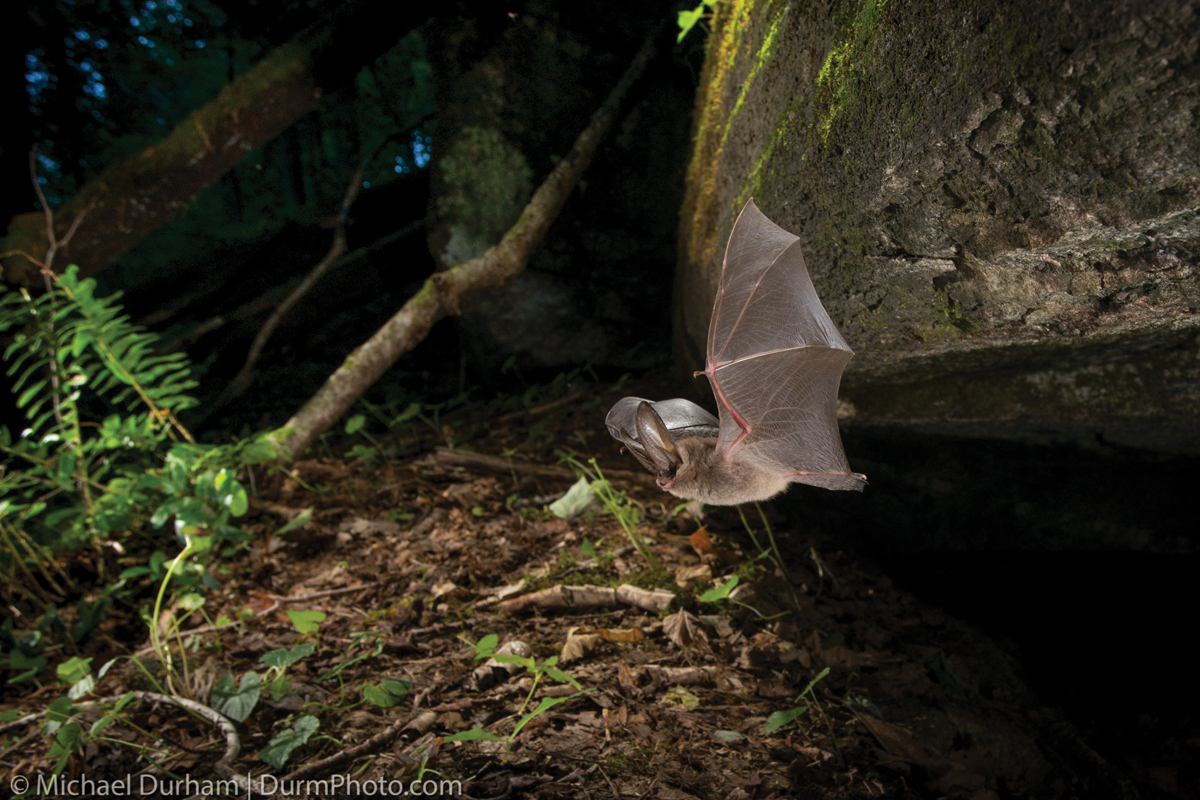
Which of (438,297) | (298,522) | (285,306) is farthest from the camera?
(285,306)

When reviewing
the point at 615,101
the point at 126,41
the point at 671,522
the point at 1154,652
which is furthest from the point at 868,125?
the point at 126,41

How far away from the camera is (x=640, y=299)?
15.9 ft

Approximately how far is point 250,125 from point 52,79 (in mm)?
6663

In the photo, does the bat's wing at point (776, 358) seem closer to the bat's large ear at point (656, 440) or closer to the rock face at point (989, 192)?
the bat's large ear at point (656, 440)

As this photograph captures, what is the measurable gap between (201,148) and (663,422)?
3.98 m

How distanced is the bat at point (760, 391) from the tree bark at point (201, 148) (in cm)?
383

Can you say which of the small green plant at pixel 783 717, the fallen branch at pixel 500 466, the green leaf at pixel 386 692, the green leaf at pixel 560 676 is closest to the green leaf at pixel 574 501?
the fallen branch at pixel 500 466

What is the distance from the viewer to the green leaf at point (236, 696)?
1854 millimetres

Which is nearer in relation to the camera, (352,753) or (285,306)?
(352,753)

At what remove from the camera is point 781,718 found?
171 cm

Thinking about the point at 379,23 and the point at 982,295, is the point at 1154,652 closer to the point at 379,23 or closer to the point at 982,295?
the point at 982,295

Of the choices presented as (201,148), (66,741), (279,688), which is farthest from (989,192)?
(201,148)

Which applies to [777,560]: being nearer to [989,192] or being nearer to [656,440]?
[656,440]

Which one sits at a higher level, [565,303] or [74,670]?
[565,303]
